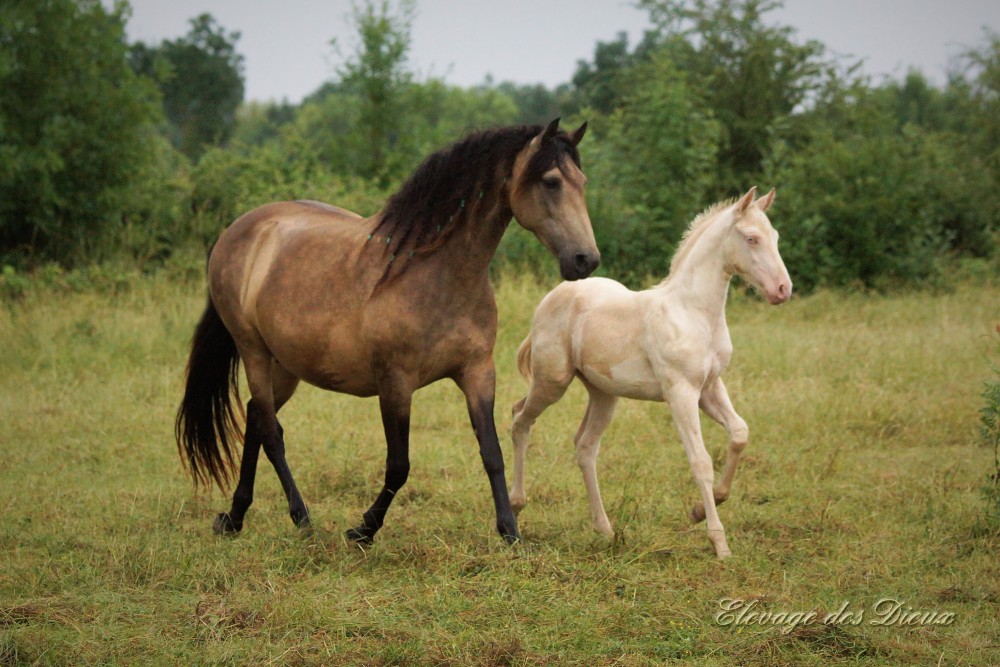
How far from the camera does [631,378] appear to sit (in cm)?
522

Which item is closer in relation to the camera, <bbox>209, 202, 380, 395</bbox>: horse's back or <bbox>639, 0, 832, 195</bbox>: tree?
<bbox>209, 202, 380, 395</bbox>: horse's back

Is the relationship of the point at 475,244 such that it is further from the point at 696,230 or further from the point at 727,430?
the point at 727,430

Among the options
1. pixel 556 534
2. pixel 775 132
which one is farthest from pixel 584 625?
pixel 775 132

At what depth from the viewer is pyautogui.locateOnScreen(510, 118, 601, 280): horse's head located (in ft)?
14.6

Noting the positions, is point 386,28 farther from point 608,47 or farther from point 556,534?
point 608,47

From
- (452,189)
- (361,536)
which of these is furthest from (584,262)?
(361,536)

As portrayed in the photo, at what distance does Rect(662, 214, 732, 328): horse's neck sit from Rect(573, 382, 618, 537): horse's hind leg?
0.76m

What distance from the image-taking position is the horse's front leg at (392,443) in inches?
190

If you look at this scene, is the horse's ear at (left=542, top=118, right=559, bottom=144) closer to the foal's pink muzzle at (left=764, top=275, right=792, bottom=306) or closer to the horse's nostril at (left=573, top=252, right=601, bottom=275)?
the horse's nostril at (left=573, top=252, right=601, bottom=275)

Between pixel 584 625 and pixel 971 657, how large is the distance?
4.66ft

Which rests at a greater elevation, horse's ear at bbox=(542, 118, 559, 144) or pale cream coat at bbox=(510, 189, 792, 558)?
horse's ear at bbox=(542, 118, 559, 144)

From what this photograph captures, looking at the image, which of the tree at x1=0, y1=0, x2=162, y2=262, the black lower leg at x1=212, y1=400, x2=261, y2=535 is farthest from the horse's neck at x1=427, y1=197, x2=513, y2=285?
the tree at x1=0, y1=0, x2=162, y2=262

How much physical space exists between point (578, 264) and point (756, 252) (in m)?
1.08

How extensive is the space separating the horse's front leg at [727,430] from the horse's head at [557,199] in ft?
3.91
